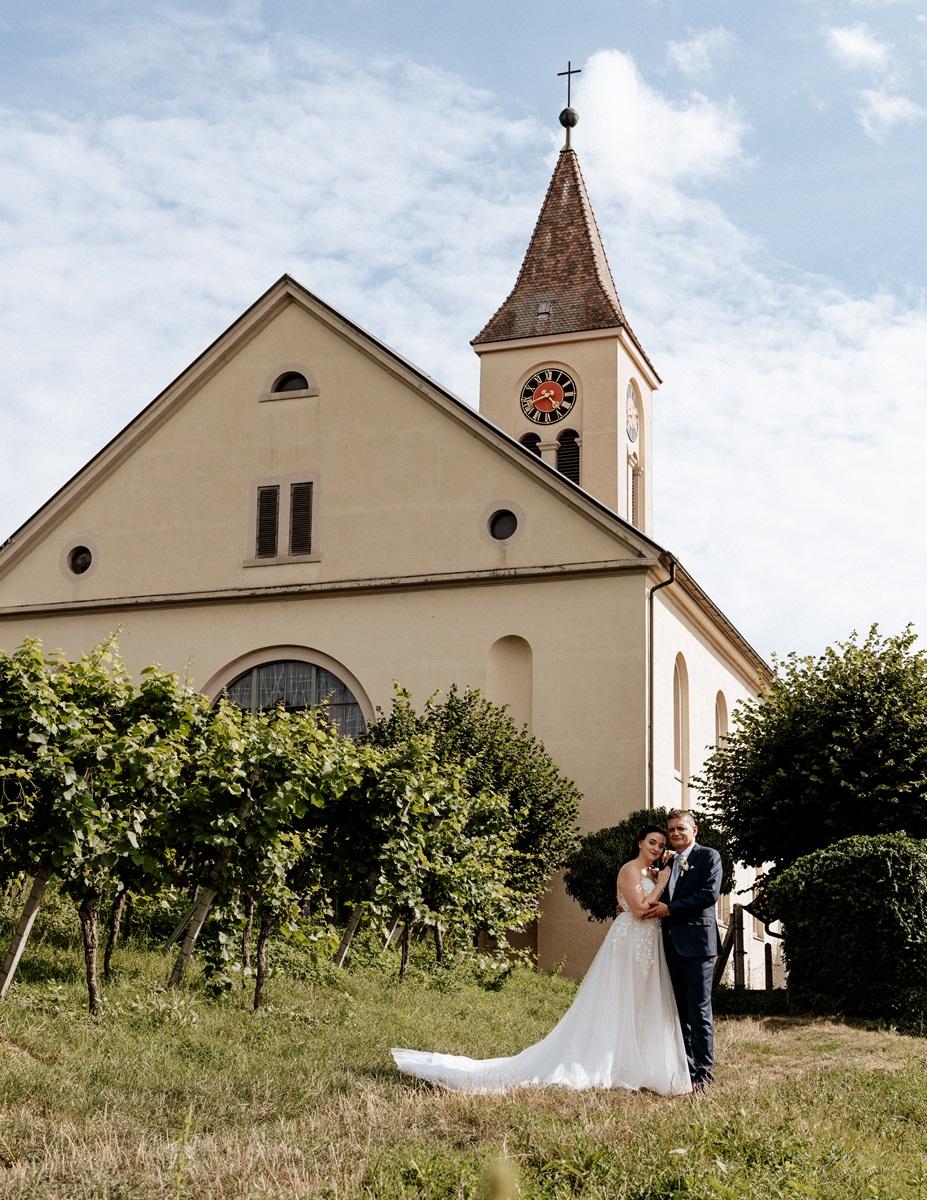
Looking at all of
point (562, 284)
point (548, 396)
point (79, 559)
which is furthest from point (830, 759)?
point (562, 284)

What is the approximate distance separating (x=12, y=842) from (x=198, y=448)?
1796 cm

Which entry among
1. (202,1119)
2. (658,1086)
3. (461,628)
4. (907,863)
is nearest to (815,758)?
(907,863)

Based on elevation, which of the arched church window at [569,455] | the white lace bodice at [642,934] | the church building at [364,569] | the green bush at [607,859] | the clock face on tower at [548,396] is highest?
the clock face on tower at [548,396]

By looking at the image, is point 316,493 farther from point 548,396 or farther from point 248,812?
point 248,812

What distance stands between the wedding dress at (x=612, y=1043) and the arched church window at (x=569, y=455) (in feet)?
83.8

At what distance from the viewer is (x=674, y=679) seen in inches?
1139

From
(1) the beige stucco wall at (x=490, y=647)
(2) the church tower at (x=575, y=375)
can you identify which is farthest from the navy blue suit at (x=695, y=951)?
(2) the church tower at (x=575, y=375)

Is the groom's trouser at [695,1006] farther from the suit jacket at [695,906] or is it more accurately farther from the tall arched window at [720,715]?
the tall arched window at [720,715]

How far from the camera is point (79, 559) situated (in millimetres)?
29672

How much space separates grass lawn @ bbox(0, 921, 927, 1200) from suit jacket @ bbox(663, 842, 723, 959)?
978 mm

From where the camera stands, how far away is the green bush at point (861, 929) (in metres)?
15.8

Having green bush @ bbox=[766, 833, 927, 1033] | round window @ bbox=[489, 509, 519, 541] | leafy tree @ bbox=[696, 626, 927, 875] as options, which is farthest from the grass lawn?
round window @ bbox=[489, 509, 519, 541]

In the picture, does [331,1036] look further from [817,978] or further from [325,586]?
[325,586]

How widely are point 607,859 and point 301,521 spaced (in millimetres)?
9442
